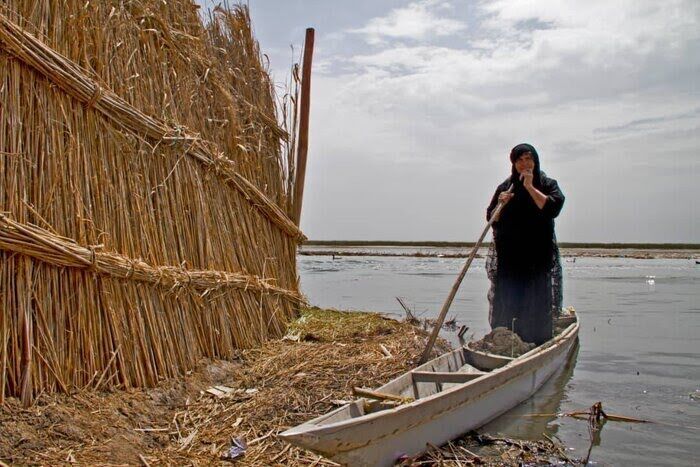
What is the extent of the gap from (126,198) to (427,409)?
2254 mm

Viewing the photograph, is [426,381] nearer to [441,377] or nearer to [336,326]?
[441,377]

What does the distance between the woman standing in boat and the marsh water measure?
0.69 meters

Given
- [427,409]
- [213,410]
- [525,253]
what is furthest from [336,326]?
[427,409]

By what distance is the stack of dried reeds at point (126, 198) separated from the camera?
3514 millimetres

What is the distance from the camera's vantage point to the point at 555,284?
6270mm

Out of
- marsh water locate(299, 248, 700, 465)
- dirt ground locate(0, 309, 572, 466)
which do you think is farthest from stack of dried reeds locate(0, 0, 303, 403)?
marsh water locate(299, 248, 700, 465)

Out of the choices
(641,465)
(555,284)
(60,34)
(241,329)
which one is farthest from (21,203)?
(555,284)

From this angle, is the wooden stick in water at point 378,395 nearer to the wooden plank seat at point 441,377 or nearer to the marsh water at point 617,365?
the wooden plank seat at point 441,377

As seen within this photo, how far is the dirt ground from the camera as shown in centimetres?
329

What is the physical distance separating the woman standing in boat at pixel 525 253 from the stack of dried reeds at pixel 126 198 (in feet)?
6.68

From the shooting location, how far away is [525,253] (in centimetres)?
594

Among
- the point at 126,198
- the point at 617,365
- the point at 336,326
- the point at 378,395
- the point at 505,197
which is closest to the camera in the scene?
the point at 378,395

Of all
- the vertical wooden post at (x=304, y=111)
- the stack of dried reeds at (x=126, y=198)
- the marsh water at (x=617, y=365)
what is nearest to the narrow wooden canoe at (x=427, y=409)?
the marsh water at (x=617, y=365)

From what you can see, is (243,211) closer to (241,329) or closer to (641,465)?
(241,329)
